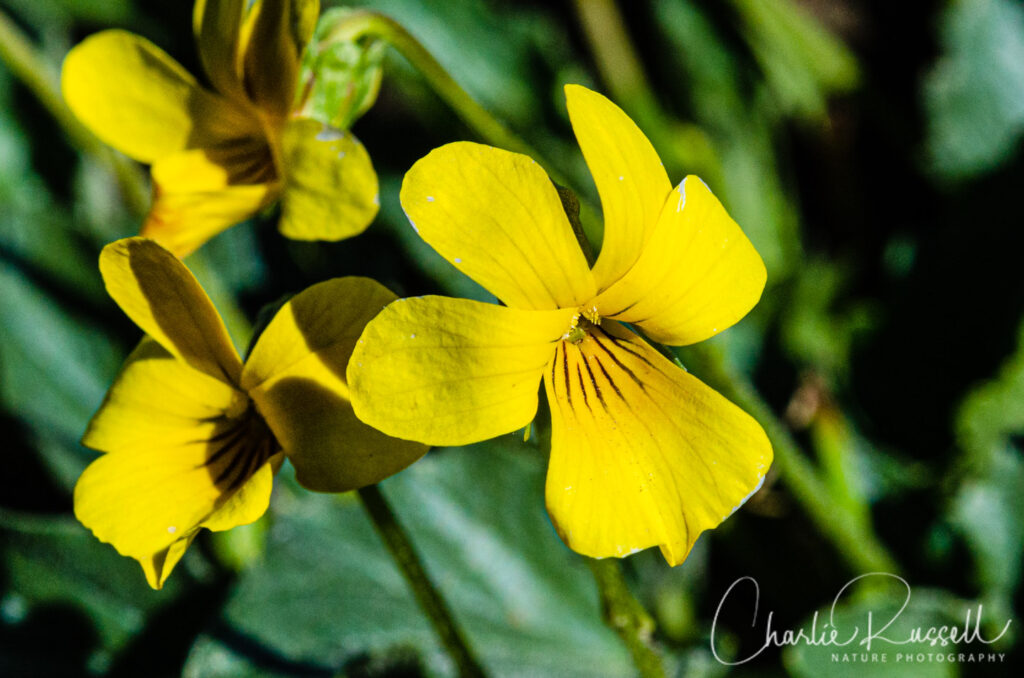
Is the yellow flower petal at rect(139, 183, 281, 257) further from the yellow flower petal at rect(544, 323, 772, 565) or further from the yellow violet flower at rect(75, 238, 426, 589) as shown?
the yellow flower petal at rect(544, 323, 772, 565)

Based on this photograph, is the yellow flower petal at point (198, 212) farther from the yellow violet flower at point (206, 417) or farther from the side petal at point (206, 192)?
the yellow violet flower at point (206, 417)

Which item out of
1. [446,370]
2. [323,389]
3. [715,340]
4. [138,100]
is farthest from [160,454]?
[715,340]

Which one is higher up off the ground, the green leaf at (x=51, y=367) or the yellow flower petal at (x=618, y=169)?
the yellow flower petal at (x=618, y=169)

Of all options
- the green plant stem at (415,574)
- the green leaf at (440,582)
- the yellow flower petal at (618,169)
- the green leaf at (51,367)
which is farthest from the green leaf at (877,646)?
the green leaf at (51,367)

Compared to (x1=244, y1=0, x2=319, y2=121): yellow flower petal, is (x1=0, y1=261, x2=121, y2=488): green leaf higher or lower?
lower

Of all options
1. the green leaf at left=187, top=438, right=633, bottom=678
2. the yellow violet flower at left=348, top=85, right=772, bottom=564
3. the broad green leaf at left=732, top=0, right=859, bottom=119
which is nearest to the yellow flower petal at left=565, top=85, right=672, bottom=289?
the yellow violet flower at left=348, top=85, right=772, bottom=564

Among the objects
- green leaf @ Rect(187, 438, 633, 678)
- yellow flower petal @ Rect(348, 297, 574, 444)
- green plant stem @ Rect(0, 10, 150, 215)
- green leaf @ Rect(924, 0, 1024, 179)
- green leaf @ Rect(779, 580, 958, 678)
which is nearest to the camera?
yellow flower petal @ Rect(348, 297, 574, 444)

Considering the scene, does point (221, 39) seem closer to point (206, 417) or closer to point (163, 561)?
point (206, 417)

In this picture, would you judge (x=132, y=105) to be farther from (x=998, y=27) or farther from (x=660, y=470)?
(x=998, y=27)
